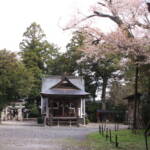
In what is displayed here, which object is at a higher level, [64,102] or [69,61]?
[69,61]

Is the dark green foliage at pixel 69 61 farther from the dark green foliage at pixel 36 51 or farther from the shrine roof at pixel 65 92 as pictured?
the shrine roof at pixel 65 92

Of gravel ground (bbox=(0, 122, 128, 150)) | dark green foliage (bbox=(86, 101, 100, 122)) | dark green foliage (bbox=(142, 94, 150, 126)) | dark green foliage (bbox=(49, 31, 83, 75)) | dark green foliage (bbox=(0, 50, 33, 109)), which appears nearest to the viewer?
gravel ground (bbox=(0, 122, 128, 150))

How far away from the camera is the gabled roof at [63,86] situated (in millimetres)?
35334

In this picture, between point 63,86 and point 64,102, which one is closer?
point 64,102

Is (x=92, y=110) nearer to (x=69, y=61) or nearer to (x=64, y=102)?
(x=69, y=61)

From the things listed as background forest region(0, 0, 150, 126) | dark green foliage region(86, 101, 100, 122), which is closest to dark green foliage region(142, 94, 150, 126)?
background forest region(0, 0, 150, 126)

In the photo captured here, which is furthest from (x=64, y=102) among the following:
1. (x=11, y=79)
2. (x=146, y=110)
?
(x=146, y=110)

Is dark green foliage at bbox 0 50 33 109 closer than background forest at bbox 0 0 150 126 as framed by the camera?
No

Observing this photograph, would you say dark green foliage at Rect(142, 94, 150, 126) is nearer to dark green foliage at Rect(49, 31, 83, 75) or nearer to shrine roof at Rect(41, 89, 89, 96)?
shrine roof at Rect(41, 89, 89, 96)

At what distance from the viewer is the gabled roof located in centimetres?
3533

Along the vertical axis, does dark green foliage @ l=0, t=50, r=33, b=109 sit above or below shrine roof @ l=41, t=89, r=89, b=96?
above

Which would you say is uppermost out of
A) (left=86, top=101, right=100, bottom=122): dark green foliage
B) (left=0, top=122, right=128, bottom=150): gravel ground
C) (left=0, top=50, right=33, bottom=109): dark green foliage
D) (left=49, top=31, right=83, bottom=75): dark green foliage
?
(left=49, top=31, right=83, bottom=75): dark green foliage

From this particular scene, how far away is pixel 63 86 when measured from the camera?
37.0 metres

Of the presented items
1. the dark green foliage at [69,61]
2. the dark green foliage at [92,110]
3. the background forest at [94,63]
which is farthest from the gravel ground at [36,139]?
the dark green foliage at [69,61]
